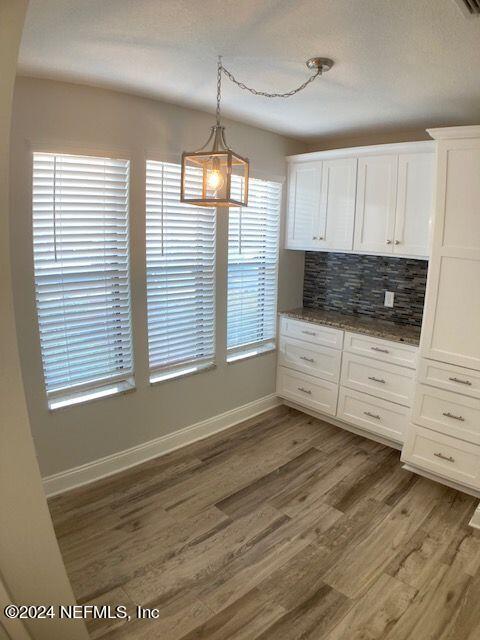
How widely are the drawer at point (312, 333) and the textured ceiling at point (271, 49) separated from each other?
170 centimetres

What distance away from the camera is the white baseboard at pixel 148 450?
9.01 ft

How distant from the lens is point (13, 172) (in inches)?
89.7

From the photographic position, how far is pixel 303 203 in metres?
3.73

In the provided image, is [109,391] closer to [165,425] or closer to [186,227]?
[165,425]

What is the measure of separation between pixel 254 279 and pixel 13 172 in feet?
6.66

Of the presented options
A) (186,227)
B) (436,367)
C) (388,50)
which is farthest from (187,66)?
(436,367)

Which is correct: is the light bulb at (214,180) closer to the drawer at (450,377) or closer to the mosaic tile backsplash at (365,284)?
the drawer at (450,377)

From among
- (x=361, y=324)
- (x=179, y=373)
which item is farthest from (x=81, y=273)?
(x=361, y=324)

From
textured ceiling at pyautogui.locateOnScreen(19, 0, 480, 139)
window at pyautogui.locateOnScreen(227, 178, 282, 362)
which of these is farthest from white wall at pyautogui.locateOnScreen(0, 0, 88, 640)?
window at pyautogui.locateOnScreen(227, 178, 282, 362)

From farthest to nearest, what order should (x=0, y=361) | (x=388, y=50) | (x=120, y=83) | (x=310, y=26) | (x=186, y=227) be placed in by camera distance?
(x=186, y=227) → (x=120, y=83) → (x=388, y=50) → (x=310, y=26) → (x=0, y=361)

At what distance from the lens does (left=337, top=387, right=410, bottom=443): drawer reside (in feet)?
10.7

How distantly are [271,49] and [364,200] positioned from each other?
1.73 m

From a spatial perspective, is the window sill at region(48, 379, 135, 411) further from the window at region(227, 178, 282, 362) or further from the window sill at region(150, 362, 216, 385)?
the window at region(227, 178, 282, 362)

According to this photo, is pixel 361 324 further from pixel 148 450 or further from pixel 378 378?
pixel 148 450
